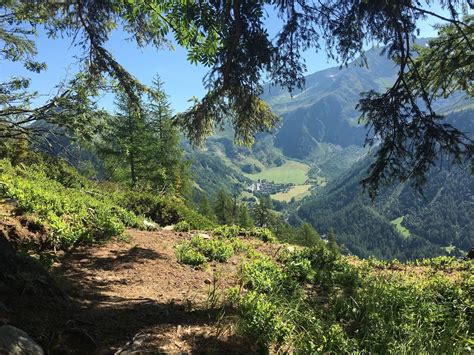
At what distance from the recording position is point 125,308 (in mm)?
5055

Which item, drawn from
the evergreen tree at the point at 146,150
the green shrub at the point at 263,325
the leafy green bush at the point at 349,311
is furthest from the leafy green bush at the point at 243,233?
the evergreen tree at the point at 146,150

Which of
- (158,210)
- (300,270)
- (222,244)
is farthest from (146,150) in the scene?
(300,270)

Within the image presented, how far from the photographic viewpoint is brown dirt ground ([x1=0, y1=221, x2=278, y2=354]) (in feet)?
12.6

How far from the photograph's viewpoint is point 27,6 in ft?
27.0

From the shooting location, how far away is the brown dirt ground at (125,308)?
151 inches

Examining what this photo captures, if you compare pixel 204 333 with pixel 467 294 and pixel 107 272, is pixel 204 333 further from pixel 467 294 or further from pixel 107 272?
pixel 467 294

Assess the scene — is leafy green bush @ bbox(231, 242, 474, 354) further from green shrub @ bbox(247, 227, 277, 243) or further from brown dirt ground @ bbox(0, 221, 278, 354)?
green shrub @ bbox(247, 227, 277, 243)

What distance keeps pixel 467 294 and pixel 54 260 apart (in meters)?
7.16

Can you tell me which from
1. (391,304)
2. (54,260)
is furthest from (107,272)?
(391,304)

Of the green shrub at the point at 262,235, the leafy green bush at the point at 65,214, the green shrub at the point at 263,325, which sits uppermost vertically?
the leafy green bush at the point at 65,214

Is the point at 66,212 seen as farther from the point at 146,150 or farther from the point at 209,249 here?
the point at 146,150

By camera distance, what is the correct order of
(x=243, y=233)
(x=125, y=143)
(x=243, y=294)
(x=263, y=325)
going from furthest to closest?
(x=125, y=143) → (x=243, y=233) → (x=243, y=294) → (x=263, y=325)

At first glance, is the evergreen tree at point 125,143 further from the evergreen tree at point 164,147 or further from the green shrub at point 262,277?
the green shrub at point 262,277

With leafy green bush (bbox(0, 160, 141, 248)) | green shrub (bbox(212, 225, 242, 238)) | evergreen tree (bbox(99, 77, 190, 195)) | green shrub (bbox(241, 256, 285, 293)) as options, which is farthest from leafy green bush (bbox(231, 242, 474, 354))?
evergreen tree (bbox(99, 77, 190, 195))
